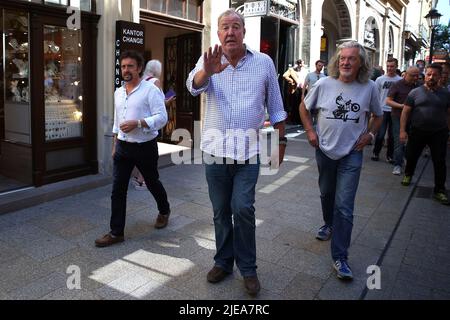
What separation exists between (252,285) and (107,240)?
1564 millimetres

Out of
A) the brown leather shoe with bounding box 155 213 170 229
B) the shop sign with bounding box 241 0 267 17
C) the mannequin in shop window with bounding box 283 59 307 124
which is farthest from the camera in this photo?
the mannequin in shop window with bounding box 283 59 307 124

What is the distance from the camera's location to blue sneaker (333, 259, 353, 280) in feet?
11.0

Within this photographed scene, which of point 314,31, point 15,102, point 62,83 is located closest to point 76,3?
point 62,83

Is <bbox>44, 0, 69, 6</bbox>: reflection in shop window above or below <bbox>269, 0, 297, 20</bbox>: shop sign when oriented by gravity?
below

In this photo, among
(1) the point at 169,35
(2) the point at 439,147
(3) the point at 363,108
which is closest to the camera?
(3) the point at 363,108

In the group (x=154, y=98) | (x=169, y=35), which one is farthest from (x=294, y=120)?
(x=154, y=98)

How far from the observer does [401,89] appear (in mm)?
7211

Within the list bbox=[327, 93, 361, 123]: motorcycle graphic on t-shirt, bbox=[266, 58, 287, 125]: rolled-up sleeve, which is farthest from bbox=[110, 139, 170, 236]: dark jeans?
bbox=[327, 93, 361, 123]: motorcycle graphic on t-shirt

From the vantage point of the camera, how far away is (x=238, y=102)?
9.79 feet

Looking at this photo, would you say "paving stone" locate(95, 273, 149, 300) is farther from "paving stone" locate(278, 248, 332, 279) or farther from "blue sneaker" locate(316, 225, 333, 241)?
"blue sneaker" locate(316, 225, 333, 241)

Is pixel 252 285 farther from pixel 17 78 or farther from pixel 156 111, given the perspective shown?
pixel 17 78

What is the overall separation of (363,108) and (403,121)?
275 centimetres

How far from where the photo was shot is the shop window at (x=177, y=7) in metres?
7.12
